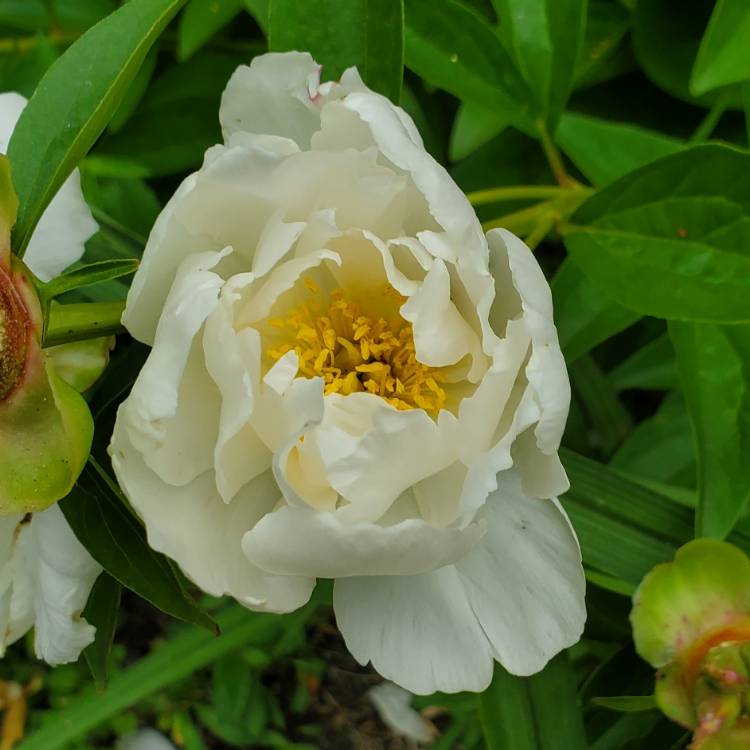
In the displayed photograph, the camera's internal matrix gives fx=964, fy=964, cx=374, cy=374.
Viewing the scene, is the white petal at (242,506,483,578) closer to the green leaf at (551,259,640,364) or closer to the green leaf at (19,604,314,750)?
the green leaf at (551,259,640,364)

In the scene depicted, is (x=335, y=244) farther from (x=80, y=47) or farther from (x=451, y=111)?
(x=451, y=111)

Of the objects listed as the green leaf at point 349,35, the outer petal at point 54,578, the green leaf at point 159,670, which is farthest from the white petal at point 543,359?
the green leaf at point 159,670

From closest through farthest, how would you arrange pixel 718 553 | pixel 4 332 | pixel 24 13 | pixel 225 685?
1. pixel 4 332
2. pixel 718 553
3. pixel 24 13
4. pixel 225 685

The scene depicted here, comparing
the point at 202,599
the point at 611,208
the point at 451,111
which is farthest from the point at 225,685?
the point at 611,208

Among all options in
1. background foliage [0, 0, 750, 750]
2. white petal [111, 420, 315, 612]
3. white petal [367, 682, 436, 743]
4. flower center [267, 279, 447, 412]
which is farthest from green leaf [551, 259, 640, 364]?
white petal [367, 682, 436, 743]

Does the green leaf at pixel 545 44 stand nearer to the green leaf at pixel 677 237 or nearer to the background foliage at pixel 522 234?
the background foliage at pixel 522 234

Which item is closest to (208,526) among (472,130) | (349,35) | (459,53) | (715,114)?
(349,35)
